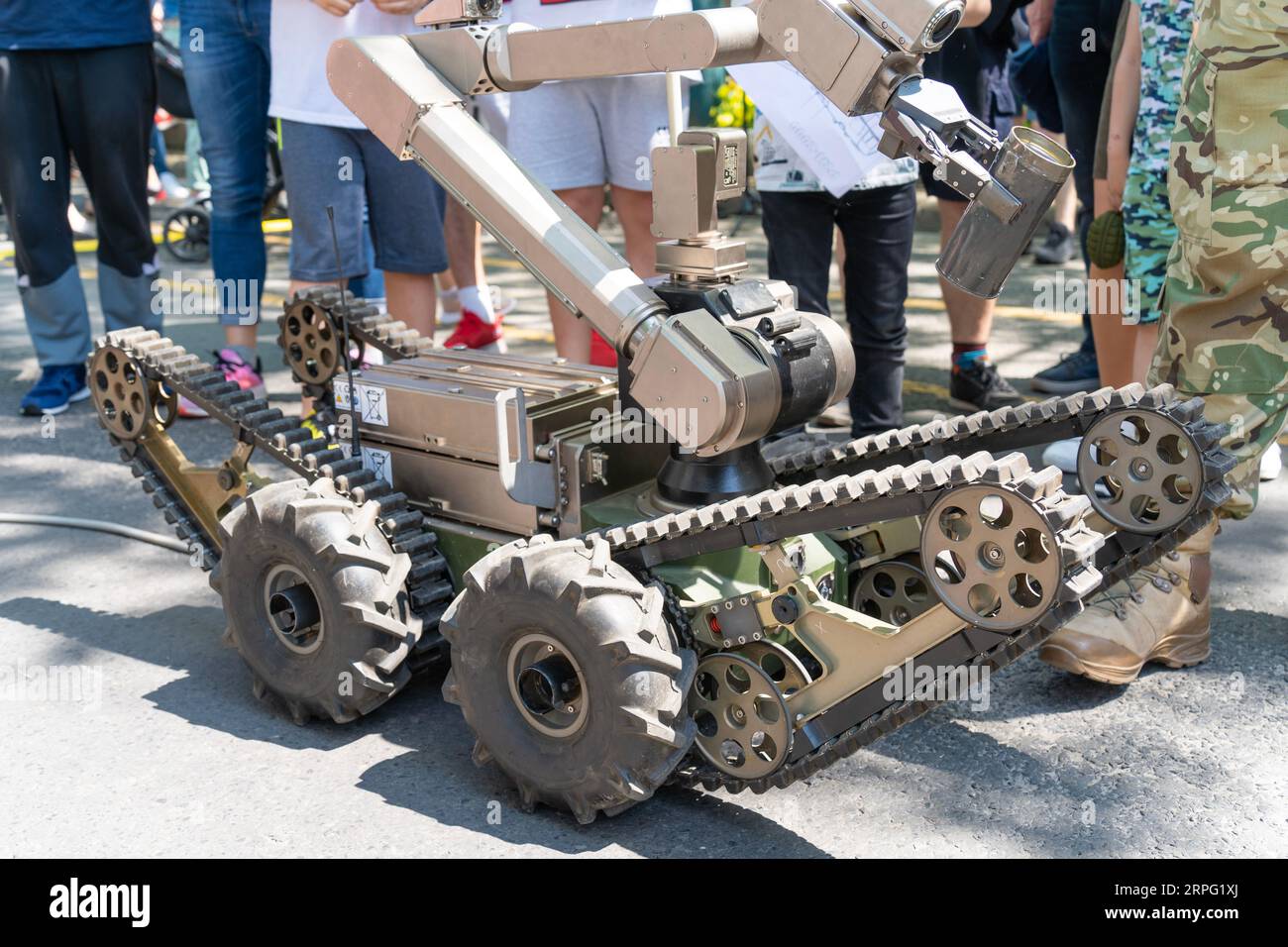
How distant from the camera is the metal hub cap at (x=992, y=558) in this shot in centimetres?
262

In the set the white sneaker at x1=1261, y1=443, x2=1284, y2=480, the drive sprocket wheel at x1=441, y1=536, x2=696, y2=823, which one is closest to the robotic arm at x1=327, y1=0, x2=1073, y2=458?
the drive sprocket wheel at x1=441, y1=536, x2=696, y2=823

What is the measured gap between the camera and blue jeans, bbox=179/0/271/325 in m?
5.80

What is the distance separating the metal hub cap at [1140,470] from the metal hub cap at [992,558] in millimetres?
447

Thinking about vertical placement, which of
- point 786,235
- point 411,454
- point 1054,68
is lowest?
point 411,454

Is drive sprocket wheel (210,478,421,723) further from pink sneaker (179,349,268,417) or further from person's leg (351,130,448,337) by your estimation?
pink sneaker (179,349,268,417)

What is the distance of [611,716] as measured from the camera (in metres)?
2.96

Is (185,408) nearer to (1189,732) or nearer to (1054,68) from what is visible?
(1054,68)

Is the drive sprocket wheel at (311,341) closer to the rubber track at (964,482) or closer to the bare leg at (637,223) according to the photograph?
the bare leg at (637,223)

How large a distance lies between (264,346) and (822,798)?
16.9 feet

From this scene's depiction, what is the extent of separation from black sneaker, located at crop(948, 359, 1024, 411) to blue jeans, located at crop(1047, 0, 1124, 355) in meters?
0.80

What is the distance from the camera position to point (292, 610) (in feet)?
11.5

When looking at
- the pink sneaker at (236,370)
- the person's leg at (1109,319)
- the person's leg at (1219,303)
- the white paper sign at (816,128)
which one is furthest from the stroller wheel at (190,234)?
the person's leg at (1219,303)
